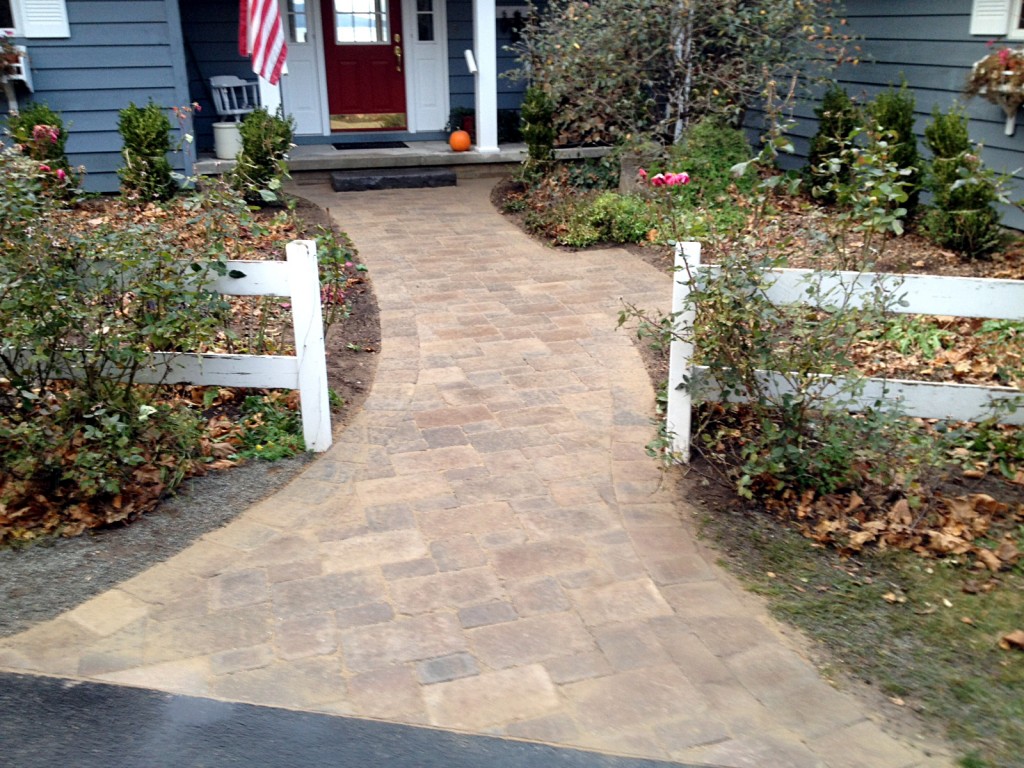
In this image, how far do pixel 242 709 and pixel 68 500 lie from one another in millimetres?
1664

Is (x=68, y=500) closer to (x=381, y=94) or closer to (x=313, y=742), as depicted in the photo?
(x=313, y=742)

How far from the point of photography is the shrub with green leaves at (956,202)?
741cm

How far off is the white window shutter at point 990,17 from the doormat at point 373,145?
6.54 meters

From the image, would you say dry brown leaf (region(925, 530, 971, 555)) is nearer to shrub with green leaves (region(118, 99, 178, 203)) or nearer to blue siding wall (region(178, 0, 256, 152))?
shrub with green leaves (region(118, 99, 178, 203))

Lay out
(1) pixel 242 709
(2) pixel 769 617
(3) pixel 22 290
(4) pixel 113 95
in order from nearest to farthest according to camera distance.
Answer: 1. (1) pixel 242 709
2. (2) pixel 769 617
3. (3) pixel 22 290
4. (4) pixel 113 95

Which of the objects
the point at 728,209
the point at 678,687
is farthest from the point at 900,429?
the point at 728,209

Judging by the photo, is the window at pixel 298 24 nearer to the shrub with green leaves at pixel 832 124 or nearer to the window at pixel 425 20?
the window at pixel 425 20

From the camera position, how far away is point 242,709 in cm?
311

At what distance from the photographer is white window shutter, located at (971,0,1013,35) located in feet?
26.0

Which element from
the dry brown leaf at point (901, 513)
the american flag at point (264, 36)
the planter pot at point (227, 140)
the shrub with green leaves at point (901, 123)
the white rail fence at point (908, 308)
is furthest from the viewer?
the planter pot at point (227, 140)

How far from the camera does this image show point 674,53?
9359 millimetres

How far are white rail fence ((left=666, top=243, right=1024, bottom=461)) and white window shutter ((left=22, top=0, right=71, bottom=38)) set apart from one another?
311 inches

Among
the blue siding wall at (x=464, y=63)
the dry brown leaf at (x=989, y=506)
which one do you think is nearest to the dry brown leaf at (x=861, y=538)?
the dry brown leaf at (x=989, y=506)

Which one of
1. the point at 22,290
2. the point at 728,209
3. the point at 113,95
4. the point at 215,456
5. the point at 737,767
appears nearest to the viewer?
the point at 737,767
